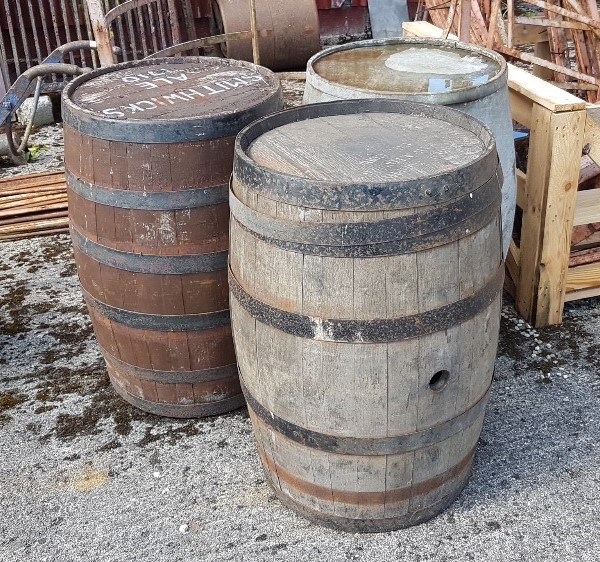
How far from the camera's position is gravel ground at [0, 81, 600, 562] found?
2824 mm

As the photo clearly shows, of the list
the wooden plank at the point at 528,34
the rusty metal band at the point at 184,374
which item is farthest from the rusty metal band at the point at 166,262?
the wooden plank at the point at 528,34

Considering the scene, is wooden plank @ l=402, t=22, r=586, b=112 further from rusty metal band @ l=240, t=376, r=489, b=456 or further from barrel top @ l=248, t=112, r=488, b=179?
rusty metal band @ l=240, t=376, r=489, b=456

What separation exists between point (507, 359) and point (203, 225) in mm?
1777

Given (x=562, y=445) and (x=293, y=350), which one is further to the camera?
(x=562, y=445)

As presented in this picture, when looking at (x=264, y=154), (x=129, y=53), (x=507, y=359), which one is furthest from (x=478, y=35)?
(x=129, y=53)

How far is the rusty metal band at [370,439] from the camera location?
2.59 metres

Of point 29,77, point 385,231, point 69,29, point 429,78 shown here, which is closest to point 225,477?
point 385,231

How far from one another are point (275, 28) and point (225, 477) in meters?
6.57

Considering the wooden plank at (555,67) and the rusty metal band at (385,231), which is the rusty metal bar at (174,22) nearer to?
the wooden plank at (555,67)

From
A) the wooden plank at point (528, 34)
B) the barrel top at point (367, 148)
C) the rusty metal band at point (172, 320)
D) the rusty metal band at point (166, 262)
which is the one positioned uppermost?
the barrel top at point (367, 148)

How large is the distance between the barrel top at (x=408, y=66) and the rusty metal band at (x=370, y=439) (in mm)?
1343

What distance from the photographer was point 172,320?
3.22m

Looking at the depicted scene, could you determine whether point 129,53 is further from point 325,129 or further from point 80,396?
point 325,129

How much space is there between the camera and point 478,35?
527 centimetres
